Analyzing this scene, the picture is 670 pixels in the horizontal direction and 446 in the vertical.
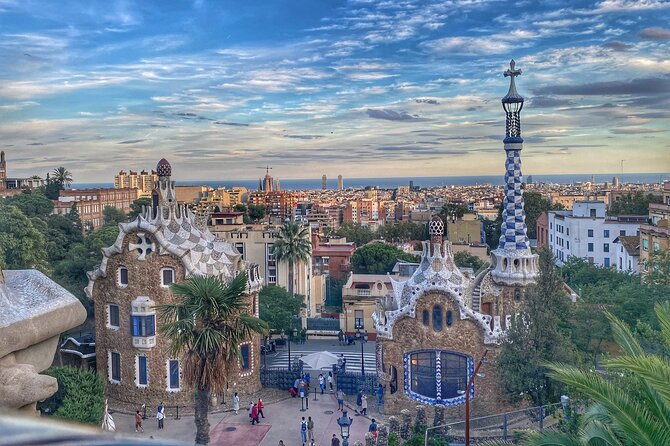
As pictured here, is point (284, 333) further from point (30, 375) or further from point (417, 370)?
point (30, 375)

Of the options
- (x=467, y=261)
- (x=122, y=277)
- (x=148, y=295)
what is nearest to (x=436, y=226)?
(x=148, y=295)

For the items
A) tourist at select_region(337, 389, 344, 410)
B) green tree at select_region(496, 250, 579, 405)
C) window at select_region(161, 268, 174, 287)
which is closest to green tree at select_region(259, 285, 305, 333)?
window at select_region(161, 268, 174, 287)

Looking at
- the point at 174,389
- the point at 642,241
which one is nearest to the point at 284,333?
the point at 174,389

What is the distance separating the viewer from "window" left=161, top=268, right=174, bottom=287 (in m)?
27.3

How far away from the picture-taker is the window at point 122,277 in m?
27.8

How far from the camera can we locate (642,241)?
147ft

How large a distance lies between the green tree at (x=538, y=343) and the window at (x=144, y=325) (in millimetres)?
14776

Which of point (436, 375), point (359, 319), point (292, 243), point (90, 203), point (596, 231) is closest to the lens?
point (436, 375)

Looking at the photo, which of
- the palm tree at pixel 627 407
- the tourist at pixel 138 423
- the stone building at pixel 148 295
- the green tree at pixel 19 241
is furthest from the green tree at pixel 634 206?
the palm tree at pixel 627 407

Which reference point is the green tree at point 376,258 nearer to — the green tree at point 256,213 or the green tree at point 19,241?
the green tree at point 256,213

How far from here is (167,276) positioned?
27.4 metres

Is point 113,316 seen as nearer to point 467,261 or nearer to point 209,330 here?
point 209,330

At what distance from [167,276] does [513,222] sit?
15.1m

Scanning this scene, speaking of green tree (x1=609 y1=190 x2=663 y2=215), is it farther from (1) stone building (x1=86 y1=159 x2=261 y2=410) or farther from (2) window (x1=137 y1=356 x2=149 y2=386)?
(2) window (x1=137 y1=356 x2=149 y2=386)
